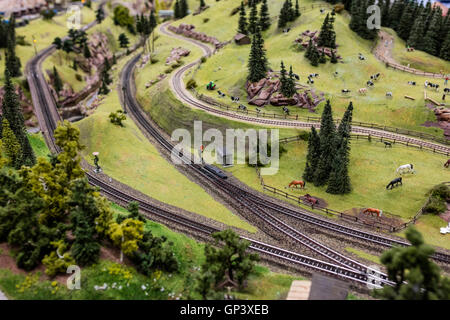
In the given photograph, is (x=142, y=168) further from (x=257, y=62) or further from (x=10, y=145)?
(x=257, y=62)

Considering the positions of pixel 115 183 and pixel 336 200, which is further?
pixel 115 183

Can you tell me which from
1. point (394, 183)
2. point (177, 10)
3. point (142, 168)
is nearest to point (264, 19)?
point (177, 10)

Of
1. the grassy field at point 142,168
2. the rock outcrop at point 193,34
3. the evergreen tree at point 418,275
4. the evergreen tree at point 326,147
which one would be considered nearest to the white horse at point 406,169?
the evergreen tree at point 326,147

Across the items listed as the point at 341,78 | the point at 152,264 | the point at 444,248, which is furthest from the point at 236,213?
the point at 341,78

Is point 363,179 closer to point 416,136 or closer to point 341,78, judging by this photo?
point 416,136

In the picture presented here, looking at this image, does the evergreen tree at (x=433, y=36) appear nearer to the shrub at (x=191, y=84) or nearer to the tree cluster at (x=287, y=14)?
the tree cluster at (x=287, y=14)
